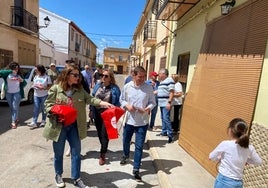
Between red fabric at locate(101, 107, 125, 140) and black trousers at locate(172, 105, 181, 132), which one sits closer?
red fabric at locate(101, 107, 125, 140)

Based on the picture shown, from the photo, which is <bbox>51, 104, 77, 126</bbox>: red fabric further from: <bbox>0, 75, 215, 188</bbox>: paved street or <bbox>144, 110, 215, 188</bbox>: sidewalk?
<bbox>144, 110, 215, 188</bbox>: sidewalk

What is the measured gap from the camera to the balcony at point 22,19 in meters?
16.0

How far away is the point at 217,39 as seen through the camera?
5.00 metres

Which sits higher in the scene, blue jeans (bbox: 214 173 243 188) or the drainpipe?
the drainpipe

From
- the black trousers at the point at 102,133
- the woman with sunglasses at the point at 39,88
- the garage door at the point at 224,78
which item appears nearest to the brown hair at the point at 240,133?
the garage door at the point at 224,78

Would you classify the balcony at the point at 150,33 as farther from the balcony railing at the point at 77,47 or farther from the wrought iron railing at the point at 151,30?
the balcony railing at the point at 77,47

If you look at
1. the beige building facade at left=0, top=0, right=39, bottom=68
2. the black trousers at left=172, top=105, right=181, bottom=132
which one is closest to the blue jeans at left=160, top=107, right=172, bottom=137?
the black trousers at left=172, top=105, right=181, bottom=132

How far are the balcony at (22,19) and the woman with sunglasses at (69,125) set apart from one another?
1438 cm

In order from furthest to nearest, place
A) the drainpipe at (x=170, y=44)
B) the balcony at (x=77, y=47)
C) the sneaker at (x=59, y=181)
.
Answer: the balcony at (x=77, y=47) < the drainpipe at (x=170, y=44) < the sneaker at (x=59, y=181)

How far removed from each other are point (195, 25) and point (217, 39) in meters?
2.46

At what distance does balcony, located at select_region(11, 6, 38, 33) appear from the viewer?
52.6 feet

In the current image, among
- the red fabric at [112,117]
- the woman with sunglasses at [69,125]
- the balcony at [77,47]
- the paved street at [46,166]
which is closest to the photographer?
the woman with sunglasses at [69,125]

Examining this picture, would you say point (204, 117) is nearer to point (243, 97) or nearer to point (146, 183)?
point (243, 97)

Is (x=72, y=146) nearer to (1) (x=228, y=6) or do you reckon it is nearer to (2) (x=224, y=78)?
(2) (x=224, y=78)
